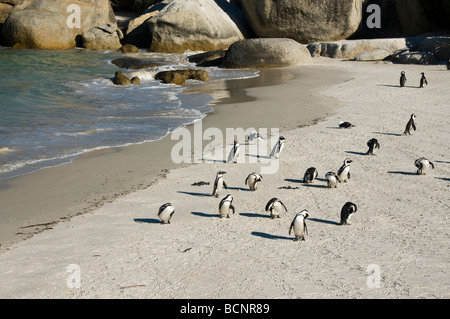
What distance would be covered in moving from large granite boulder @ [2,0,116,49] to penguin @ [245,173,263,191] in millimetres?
30920

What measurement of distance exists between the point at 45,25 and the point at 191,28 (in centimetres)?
1023

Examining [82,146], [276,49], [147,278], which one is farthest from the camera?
[276,49]

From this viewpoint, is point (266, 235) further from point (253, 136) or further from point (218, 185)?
point (253, 136)

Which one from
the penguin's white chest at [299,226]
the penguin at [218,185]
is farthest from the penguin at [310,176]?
the penguin's white chest at [299,226]

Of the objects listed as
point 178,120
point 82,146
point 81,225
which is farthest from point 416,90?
point 81,225

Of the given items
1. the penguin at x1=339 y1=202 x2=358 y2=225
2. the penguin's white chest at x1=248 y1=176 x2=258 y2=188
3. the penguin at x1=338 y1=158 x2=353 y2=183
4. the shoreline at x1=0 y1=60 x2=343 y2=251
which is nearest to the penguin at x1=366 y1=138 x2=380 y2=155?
the penguin at x1=338 y1=158 x2=353 y2=183

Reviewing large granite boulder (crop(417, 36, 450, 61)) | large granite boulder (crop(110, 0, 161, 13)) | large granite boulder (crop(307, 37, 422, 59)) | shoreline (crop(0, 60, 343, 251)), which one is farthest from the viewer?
large granite boulder (crop(110, 0, 161, 13))

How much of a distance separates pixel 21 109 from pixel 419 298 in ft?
52.7

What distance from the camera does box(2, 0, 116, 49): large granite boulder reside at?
124 ft

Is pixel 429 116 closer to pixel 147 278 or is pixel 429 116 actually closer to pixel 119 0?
pixel 147 278

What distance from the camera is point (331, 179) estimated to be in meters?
10.5

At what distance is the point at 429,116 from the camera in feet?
53.5

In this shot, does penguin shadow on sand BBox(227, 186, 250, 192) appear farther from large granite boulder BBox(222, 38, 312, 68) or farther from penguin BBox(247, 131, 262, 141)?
large granite boulder BBox(222, 38, 312, 68)

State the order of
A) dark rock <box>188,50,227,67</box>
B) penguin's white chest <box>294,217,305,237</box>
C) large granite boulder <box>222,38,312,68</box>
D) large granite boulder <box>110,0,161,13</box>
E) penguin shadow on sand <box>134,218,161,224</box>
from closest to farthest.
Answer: penguin's white chest <box>294,217,305,237</box>
penguin shadow on sand <box>134,218,161,224</box>
large granite boulder <box>222,38,312,68</box>
dark rock <box>188,50,227,67</box>
large granite boulder <box>110,0,161,13</box>
